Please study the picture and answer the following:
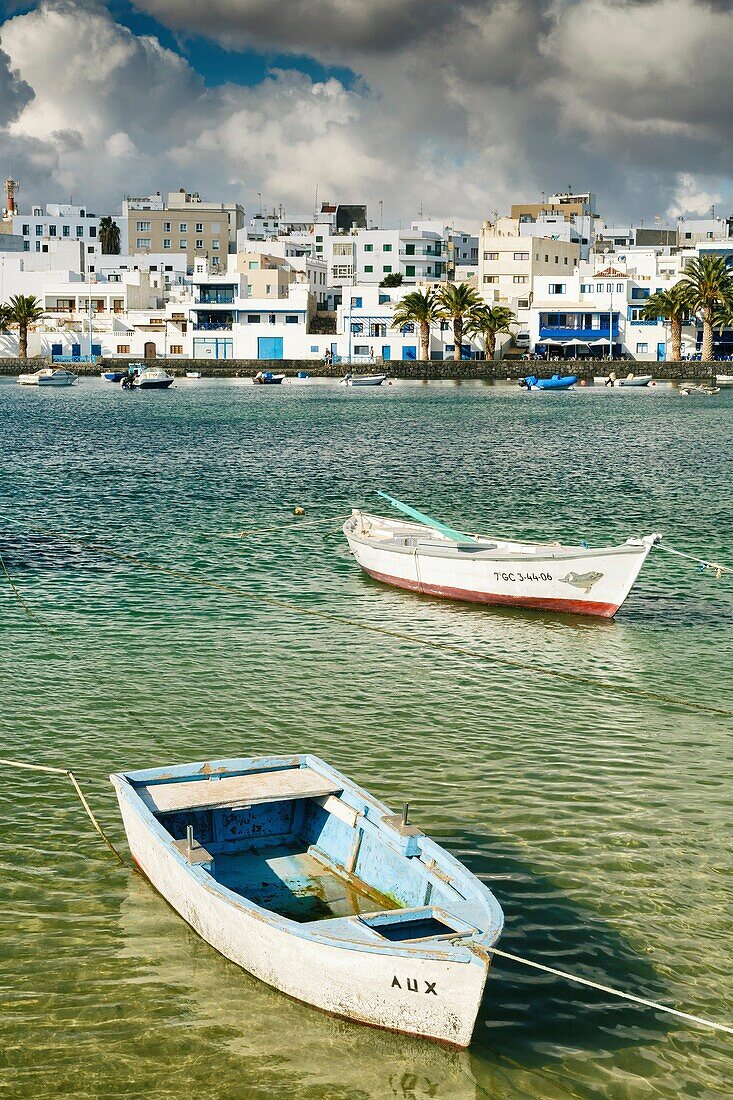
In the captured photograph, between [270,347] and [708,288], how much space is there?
4946 cm

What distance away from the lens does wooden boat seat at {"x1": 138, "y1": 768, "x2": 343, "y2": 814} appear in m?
10.3

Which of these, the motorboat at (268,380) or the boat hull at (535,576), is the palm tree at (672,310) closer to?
the motorboat at (268,380)

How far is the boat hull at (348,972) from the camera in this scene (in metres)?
7.57

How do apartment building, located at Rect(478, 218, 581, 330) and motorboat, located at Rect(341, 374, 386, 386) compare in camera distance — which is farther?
apartment building, located at Rect(478, 218, 581, 330)

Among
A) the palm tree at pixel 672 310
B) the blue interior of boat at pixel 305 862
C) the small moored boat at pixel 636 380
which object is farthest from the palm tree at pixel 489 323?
the blue interior of boat at pixel 305 862

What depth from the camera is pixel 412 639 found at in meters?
20.0

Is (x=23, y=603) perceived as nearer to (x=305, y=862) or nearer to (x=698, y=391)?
(x=305, y=862)

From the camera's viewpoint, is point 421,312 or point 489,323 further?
point 489,323

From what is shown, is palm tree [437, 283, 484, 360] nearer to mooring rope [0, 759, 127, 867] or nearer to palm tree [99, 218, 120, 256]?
palm tree [99, 218, 120, 256]

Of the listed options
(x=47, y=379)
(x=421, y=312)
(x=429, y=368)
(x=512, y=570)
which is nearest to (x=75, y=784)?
(x=512, y=570)

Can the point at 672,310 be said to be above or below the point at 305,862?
above

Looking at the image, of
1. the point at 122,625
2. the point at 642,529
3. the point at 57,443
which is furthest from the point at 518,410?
the point at 122,625

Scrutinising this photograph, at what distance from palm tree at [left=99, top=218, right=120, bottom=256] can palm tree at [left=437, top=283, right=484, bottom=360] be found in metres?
79.1

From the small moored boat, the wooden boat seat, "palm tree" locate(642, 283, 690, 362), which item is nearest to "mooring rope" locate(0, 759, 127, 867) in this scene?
the wooden boat seat
